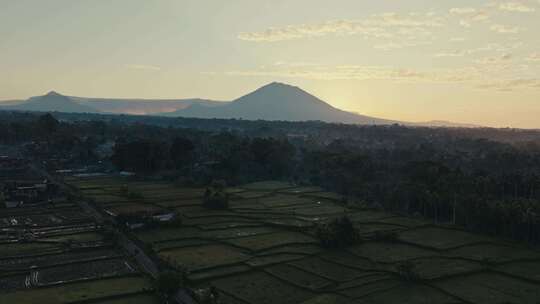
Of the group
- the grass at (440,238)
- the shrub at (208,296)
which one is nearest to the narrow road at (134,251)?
the shrub at (208,296)

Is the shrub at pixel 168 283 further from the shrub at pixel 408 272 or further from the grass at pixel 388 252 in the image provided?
the grass at pixel 388 252

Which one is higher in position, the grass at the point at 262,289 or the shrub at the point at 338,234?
the shrub at the point at 338,234

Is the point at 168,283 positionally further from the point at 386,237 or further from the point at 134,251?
the point at 386,237

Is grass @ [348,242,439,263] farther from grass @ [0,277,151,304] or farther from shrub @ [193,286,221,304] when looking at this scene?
grass @ [0,277,151,304]

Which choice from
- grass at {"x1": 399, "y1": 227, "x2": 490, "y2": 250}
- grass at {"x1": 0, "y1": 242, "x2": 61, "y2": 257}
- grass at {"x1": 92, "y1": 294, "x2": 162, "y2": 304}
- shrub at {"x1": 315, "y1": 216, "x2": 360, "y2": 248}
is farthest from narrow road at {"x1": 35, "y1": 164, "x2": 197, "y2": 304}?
grass at {"x1": 399, "y1": 227, "x2": 490, "y2": 250}

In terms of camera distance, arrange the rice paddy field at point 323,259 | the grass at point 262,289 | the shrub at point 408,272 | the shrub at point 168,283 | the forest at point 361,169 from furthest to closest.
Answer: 1. the forest at point 361,169
2. the shrub at point 408,272
3. the rice paddy field at point 323,259
4. the grass at point 262,289
5. the shrub at point 168,283

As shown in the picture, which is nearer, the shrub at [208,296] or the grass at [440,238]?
the shrub at [208,296]

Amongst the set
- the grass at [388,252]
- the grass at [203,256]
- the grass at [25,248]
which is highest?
the grass at [388,252]
